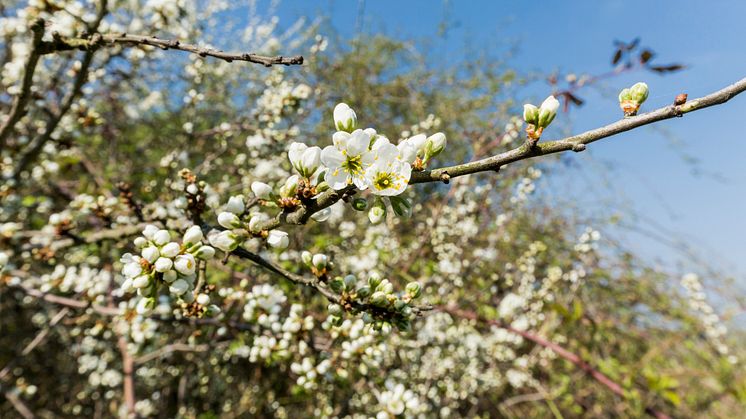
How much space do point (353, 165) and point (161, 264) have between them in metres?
0.55

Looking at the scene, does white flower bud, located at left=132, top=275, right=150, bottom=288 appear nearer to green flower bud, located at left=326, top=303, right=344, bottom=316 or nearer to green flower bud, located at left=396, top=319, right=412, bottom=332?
green flower bud, located at left=326, top=303, right=344, bottom=316

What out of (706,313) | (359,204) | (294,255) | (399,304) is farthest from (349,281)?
(706,313)

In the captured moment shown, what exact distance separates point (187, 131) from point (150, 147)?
251 cm

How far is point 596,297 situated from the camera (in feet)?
17.9

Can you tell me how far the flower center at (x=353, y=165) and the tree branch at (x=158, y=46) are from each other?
264mm

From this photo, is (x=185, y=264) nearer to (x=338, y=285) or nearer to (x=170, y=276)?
(x=170, y=276)

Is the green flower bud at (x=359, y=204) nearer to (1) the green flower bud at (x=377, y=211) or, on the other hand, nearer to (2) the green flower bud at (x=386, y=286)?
(1) the green flower bud at (x=377, y=211)

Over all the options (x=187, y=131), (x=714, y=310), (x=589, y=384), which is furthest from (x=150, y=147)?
(x=714, y=310)

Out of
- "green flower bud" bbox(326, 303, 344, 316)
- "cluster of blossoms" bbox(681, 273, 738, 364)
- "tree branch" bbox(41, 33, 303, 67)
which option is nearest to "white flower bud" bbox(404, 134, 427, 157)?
"tree branch" bbox(41, 33, 303, 67)

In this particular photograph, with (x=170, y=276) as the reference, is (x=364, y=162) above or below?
above

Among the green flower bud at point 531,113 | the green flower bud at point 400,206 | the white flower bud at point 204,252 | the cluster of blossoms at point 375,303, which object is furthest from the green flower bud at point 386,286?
the green flower bud at point 531,113

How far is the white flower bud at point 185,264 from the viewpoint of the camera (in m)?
1.16

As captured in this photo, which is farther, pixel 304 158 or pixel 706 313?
pixel 706 313

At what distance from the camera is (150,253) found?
1.16 m
